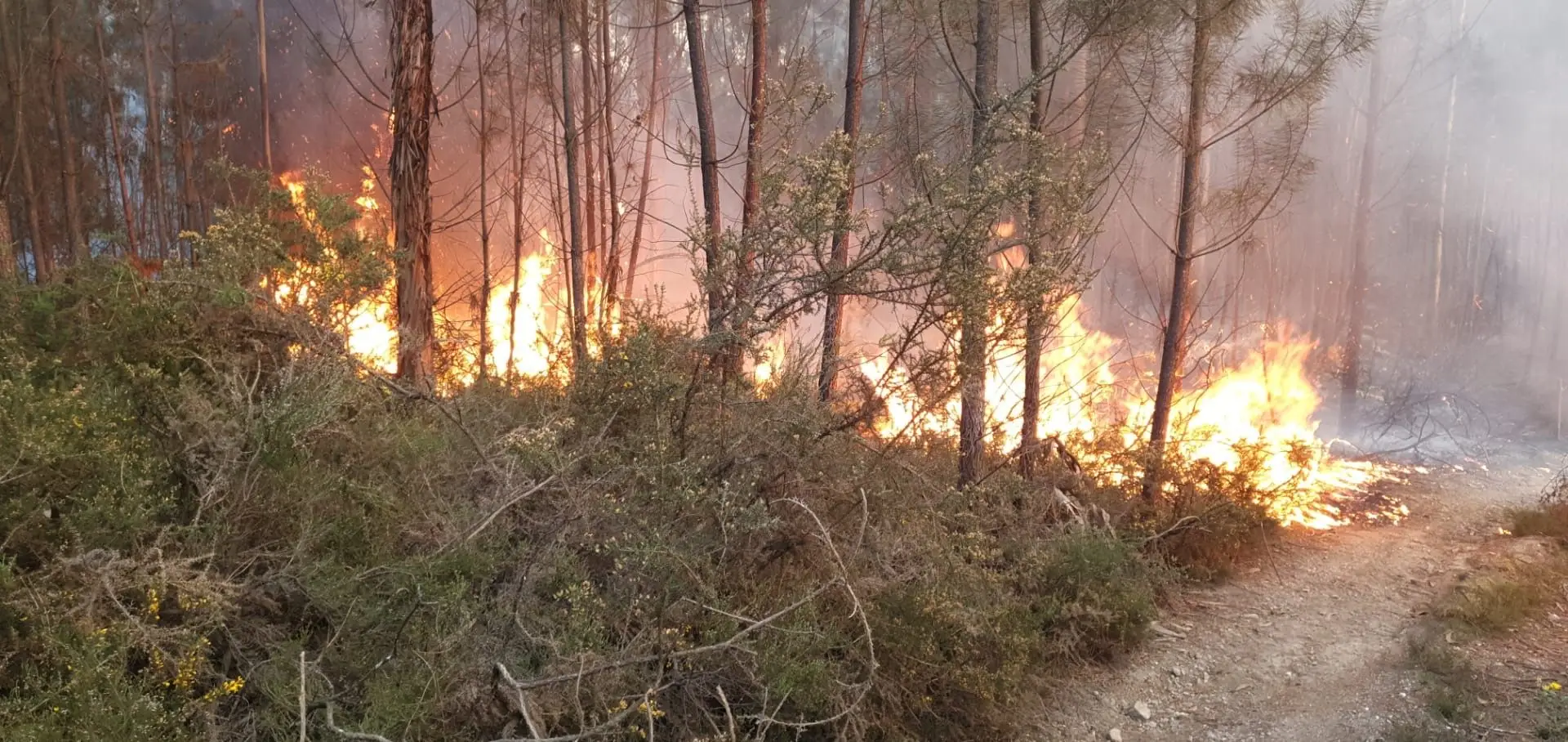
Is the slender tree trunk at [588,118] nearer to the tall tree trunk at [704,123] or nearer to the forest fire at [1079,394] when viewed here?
the forest fire at [1079,394]

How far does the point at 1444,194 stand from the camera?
59.8 feet

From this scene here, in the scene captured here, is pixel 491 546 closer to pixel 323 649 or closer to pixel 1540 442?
pixel 323 649

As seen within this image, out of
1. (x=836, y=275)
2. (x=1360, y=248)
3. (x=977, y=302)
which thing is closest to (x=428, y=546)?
(x=836, y=275)

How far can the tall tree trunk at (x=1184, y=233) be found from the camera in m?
7.75

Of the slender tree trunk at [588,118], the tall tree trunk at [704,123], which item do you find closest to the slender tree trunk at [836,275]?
the tall tree trunk at [704,123]

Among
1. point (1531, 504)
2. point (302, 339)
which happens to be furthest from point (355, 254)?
point (1531, 504)

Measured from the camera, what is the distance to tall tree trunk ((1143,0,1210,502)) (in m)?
7.75

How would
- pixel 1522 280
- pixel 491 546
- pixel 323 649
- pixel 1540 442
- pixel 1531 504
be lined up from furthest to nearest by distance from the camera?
pixel 1522 280, pixel 1540 442, pixel 1531 504, pixel 491 546, pixel 323 649

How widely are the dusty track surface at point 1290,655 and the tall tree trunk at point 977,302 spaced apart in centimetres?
175

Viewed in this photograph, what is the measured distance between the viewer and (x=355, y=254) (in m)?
5.28

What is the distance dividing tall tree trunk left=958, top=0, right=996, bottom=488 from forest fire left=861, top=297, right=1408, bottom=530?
0.56 feet

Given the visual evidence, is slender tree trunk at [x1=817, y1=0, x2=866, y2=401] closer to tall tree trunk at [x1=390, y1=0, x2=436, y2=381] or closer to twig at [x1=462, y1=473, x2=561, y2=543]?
twig at [x1=462, y1=473, x2=561, y2=543]

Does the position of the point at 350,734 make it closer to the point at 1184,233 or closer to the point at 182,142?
the point at 1184,233

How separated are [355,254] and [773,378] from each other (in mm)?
2763
